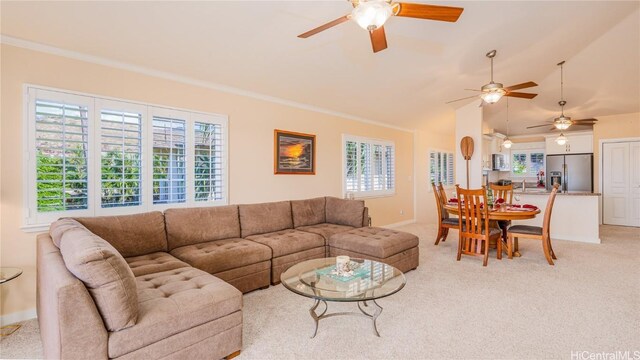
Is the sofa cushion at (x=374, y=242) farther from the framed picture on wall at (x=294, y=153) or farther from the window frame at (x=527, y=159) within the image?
the window frame at (x=527, y=159)

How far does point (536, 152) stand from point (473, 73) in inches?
220

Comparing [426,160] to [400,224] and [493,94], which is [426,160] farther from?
[493,94]

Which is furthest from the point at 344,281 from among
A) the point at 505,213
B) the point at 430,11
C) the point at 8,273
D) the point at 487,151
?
the point at 487,151

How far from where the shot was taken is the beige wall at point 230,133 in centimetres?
259

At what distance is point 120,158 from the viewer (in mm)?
3176

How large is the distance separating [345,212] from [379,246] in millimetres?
1227

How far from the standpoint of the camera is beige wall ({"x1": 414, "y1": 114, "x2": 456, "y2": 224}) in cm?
752

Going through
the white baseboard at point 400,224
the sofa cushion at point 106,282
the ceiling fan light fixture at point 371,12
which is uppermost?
the ceiling fan light fixture at point 371,12

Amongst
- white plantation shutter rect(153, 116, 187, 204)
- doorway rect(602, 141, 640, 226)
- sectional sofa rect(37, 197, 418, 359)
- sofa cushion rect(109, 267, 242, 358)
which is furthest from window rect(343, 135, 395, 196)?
doorway rect(602, 141, 640, 226)

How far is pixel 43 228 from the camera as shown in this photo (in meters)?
2.74

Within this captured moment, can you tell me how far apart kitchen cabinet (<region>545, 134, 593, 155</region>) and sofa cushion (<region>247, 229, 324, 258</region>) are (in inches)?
300

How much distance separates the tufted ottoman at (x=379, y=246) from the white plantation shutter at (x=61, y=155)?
2747 mm

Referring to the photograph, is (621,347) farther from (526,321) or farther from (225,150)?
(225,150)

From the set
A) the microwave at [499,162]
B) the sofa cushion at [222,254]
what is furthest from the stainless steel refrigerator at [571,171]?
the sofa cushion at [222,254]
